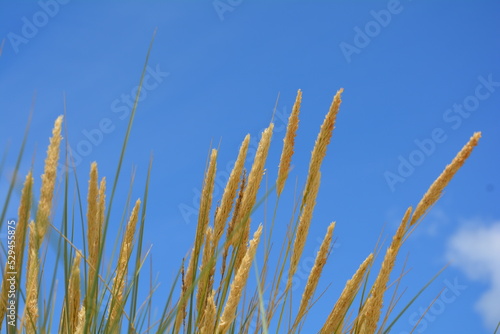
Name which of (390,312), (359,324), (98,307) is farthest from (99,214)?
(390,312)

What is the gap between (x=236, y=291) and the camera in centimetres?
135

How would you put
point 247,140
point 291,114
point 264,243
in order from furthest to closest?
point 264,243 → point 291,114 → point 247,140

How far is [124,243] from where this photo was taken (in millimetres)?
1857

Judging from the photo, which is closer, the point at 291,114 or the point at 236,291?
the point at 236,291

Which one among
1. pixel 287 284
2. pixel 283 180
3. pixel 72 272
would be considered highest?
pixel 283 180

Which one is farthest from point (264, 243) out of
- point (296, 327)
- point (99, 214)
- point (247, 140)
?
point (99, 214)

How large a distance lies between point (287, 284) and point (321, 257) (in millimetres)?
172

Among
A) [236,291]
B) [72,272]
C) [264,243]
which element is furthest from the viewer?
[264,243]

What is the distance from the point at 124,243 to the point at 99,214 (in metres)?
0.13

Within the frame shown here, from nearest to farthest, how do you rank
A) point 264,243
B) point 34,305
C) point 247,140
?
1. point 34,305
2. point 247,140
3. point 264,243

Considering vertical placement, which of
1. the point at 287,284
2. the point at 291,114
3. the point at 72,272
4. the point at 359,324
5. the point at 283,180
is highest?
the point at 291,114

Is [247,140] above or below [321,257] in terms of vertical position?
above

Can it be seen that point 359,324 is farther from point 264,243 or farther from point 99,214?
point 99,214

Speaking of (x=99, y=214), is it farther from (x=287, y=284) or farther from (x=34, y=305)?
(x=287, y=284)
